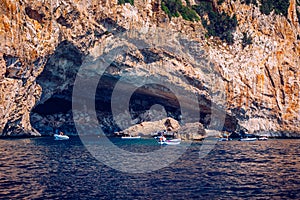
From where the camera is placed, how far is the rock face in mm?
57719

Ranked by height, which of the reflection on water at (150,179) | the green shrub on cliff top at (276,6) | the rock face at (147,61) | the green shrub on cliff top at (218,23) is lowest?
the reflection on water at (150,179)

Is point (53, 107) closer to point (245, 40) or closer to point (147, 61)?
point (147, 61)

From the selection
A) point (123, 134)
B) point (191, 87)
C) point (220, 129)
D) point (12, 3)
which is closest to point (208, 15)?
point (191, 87)

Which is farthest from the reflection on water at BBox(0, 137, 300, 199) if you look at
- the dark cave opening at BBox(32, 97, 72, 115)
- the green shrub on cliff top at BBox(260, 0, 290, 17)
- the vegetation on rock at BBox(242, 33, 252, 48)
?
the green shrub on cliff top at BBox(260, 0, 290, 17)

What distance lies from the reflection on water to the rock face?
1948cm

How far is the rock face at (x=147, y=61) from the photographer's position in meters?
57.7

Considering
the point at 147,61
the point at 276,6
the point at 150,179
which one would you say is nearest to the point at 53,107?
the point at 147,61

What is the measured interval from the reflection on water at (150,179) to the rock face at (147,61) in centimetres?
1948

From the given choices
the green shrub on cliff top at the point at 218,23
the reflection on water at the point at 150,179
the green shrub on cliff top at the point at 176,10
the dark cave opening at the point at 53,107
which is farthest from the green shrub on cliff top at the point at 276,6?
the reflection on water at the point at 150,179

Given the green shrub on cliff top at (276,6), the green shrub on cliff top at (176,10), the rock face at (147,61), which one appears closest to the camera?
the rock face at (147,61)

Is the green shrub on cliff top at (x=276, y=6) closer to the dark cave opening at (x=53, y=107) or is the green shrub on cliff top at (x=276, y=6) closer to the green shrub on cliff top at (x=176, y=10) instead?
the green shrub on cliff top at (x=176, y=10)

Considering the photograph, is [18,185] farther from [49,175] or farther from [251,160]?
[251,160]

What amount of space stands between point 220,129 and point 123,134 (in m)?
20.4

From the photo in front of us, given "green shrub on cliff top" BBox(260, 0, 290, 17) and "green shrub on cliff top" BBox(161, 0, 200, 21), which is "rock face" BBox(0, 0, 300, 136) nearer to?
"green shrub on cliff top" BBox(260, 0, 290, 17)
